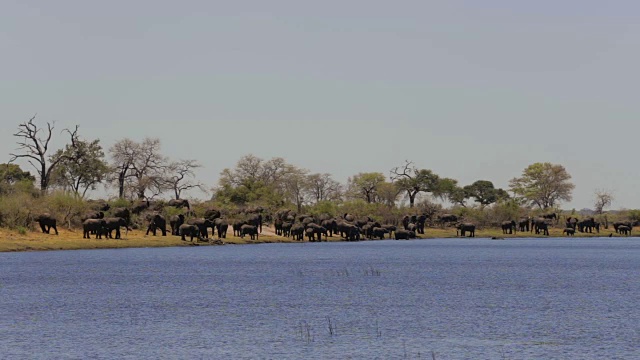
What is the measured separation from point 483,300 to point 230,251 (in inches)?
2046

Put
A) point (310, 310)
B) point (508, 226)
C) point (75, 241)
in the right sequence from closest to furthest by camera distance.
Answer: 1. point (310, 310)
2. point (75, 241)
3. point (508, 226)

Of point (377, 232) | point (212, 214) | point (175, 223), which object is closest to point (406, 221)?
point (377, 232)

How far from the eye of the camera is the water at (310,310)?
3347cm

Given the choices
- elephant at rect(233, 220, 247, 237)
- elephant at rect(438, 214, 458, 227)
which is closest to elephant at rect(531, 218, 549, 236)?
elephant at rect(438, 214, 458, 227)

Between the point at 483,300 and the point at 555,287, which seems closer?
the point at 483,300

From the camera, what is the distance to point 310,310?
4500 cm

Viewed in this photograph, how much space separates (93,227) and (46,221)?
15.0 feet

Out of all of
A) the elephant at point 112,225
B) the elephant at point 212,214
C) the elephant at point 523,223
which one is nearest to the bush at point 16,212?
the elephant at point 112,225

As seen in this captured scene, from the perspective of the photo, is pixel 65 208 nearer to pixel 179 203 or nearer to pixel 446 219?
pixel 179 203

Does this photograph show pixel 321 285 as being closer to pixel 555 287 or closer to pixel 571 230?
pixel 555 287

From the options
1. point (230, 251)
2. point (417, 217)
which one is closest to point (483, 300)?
point (230, 251)

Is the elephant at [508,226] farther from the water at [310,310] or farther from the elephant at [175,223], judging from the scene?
the water at [310,310]

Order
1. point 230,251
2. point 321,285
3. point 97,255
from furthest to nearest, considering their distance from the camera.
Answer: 1. point 230,251
2. point 97,255
3. point 321,285

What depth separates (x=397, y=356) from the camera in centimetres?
3206
